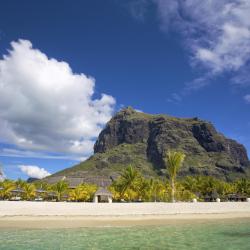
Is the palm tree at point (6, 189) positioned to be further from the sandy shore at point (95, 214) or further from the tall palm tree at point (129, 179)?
the sandy shore at point (95, 214)

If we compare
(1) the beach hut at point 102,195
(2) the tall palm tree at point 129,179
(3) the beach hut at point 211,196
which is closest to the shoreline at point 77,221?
(2) the tall palm tree at point 129,179

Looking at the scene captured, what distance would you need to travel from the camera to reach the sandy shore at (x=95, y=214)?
29906 mm

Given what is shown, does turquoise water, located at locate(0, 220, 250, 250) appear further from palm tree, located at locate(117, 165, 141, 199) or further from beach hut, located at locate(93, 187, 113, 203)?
beach hut, located at locate(93, 187, 113, 203)

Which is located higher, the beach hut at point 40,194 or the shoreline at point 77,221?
the beach hut at point 40,194

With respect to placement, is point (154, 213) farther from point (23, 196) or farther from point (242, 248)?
point (23, 196)

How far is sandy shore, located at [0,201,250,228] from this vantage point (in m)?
29.9


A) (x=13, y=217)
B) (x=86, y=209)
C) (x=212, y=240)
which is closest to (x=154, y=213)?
(x=86, y=209)

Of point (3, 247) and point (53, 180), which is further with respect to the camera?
point (53, 180)

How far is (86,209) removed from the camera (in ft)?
115

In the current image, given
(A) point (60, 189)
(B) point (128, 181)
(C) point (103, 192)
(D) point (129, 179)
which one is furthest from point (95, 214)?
(C) point (103, 192)

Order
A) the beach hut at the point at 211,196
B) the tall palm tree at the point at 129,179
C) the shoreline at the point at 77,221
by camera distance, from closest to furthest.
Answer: the shoreline at the point at 77,221
the tall palm tree at the point at 129,179
the beach hut at the point at 211,196

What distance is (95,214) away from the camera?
35.5 meters

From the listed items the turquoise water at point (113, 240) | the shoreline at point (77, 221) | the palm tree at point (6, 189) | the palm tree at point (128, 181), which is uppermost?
the palm tree at point (128, 181)

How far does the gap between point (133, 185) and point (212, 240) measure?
4097 cm
